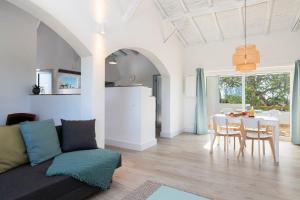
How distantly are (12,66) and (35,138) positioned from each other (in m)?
3.05

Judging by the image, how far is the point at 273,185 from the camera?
2623 mm

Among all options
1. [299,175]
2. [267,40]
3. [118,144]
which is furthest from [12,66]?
[267,40]

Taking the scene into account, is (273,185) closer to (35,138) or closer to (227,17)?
(35,138)

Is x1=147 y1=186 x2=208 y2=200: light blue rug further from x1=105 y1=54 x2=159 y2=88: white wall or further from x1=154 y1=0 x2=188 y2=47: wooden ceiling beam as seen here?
x1=105 y1=54 x2=159 y2=88: white wall

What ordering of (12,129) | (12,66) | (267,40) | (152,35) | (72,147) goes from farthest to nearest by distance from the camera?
(267,40)
(152,35)
(12,66)
(72,147)
(12,129)

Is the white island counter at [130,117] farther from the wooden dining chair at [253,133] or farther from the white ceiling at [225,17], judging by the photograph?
the white ceiling at [225,17]

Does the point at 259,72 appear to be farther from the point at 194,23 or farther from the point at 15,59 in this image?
the point at 15,59

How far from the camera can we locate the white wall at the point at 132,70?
7.48 metres

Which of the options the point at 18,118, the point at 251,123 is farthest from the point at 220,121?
the point at 18,118

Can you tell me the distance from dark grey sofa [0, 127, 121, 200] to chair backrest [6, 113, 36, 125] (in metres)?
2.44

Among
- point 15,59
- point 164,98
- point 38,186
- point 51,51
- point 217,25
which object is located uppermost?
point 217,25

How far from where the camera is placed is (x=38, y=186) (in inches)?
69.5

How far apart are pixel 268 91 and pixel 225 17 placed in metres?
2.42

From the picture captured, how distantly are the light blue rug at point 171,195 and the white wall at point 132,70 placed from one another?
525 centimetres
